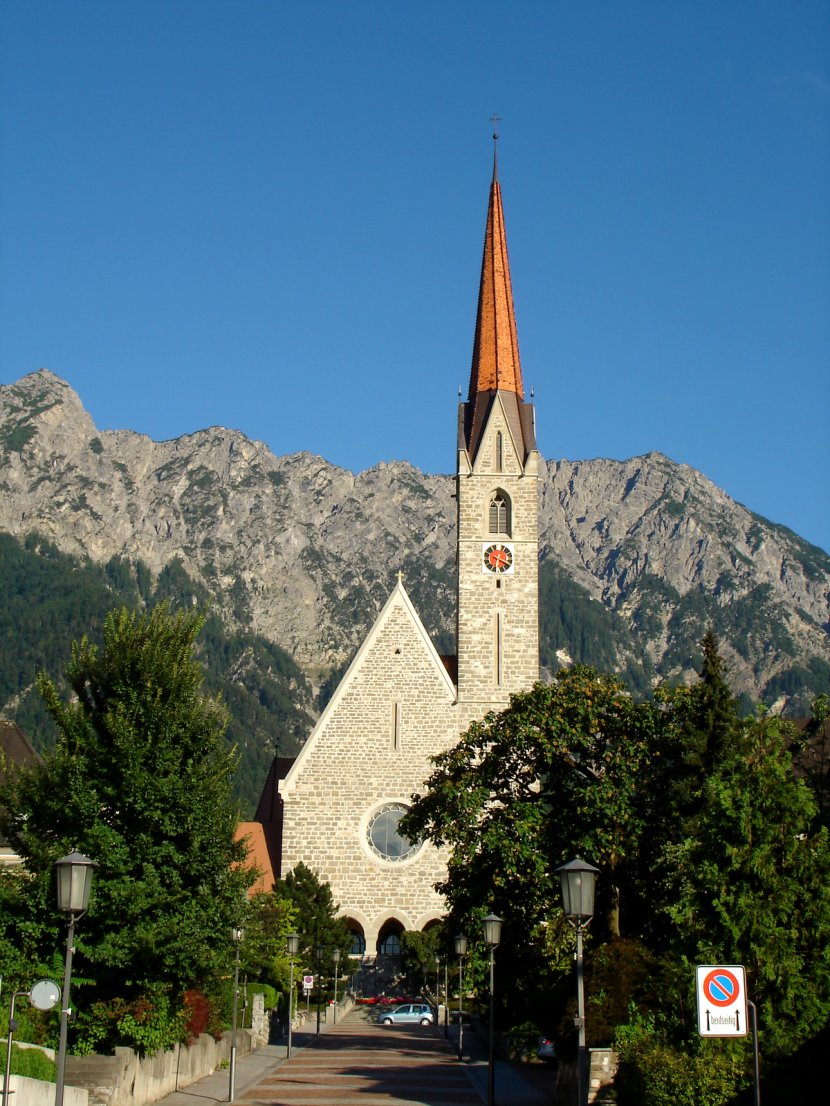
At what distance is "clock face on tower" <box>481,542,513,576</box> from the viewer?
54.1 m

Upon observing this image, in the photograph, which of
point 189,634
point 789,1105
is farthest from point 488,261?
point 789,1105

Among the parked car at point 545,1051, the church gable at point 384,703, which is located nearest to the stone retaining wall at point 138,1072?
A: the parked car at point 545,1051

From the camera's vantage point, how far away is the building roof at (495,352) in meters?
56.2

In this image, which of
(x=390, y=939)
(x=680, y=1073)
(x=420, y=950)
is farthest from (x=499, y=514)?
(x=680, y=1073)

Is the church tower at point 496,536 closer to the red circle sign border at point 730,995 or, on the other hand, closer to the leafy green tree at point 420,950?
the leafy green tree at point 420,950

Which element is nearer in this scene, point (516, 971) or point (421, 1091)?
point (421, 1091)

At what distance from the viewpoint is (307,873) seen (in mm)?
49719

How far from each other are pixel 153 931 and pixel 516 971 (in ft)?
41.1

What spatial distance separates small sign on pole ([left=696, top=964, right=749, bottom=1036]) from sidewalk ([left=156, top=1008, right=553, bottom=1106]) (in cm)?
1209

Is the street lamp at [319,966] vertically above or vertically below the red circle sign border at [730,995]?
below

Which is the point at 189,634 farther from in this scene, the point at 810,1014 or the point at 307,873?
the point at 307,873

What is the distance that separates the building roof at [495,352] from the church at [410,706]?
0.23 m

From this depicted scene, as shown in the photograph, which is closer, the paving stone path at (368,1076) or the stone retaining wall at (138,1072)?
the stone retaining wall at (138,1072)

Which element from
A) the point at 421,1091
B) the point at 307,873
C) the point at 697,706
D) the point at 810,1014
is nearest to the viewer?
the point at 810,1014
